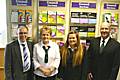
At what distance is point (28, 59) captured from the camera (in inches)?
116

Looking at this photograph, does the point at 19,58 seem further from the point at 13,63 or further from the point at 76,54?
the point at 76,54

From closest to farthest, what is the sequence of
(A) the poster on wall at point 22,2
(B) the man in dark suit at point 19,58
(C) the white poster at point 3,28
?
(B) the man in dark suit at point 19,58 < (A) the poster on wall at point 22,2 < (C) the white poster at point 3,28

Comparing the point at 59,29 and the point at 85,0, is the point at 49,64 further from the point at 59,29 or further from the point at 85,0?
the point at 85,0

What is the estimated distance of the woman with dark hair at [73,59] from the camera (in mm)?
2992

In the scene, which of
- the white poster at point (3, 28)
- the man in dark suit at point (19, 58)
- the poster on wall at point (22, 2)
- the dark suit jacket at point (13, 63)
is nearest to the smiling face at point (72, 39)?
the man in dark suit at point (19, 58)

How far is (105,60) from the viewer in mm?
3018

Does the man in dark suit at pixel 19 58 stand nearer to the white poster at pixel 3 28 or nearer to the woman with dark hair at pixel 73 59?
the woman with dark hair at pixel 73 59

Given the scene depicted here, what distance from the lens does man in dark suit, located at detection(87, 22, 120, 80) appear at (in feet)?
9.78

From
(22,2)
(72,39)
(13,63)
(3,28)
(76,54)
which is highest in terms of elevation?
(22,2)

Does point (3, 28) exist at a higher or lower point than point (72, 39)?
higher

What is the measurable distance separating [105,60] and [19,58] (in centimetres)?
119

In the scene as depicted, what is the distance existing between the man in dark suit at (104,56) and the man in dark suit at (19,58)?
2.91 ft

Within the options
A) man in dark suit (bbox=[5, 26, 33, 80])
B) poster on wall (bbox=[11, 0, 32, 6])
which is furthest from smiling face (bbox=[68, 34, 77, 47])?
poster on wall (bbox=[11, 0, 32, 6])

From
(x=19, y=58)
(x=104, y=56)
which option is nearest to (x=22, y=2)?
(x=19, y=58)
